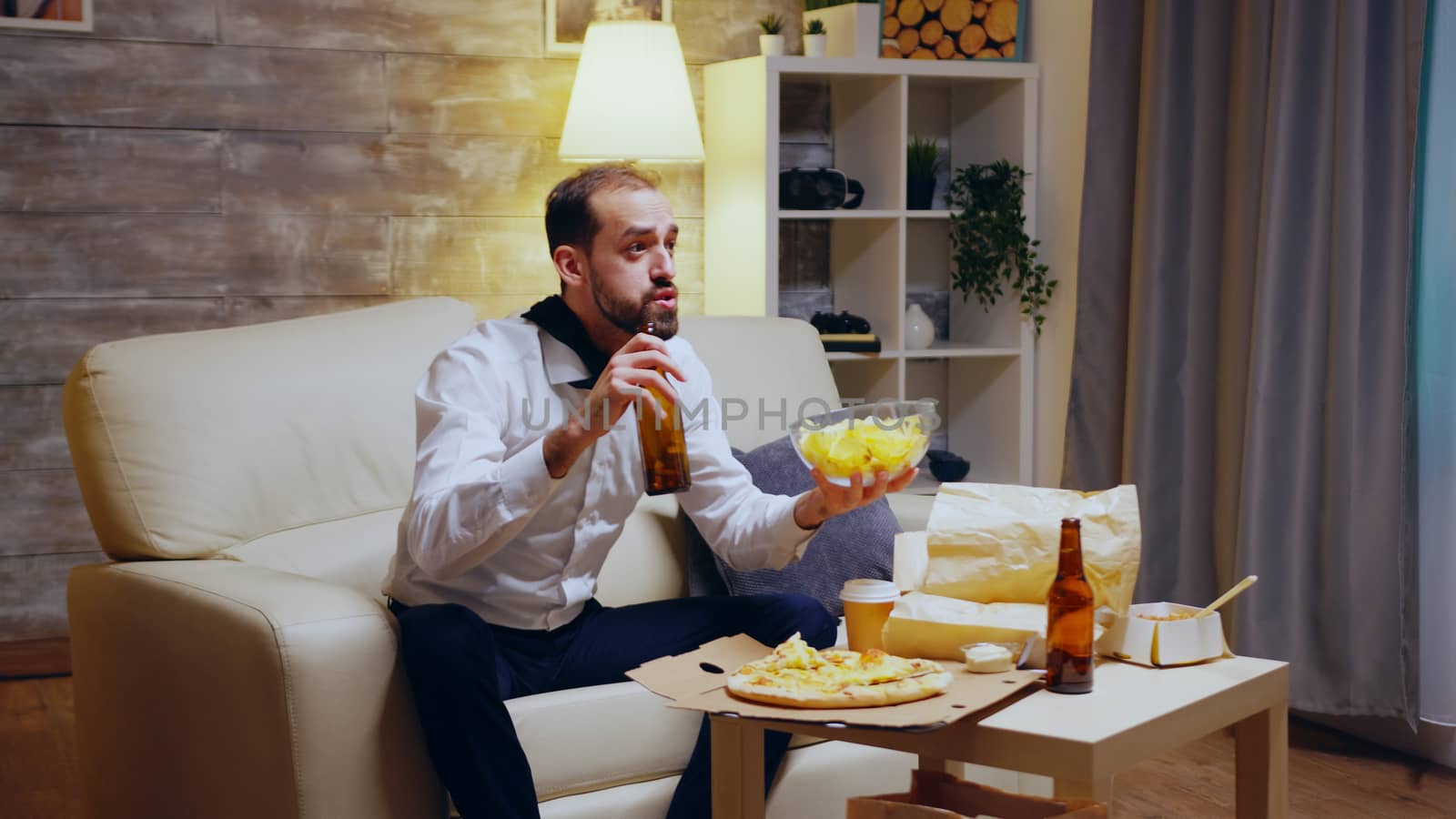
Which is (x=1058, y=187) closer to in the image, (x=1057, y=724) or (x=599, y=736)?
(x=599, y=736)

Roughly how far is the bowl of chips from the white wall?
2107 millimetres

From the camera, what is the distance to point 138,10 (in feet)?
10.8

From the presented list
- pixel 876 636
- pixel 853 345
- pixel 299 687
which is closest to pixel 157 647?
pixel 299 687

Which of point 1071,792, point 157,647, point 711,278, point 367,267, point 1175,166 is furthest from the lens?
point 711,278

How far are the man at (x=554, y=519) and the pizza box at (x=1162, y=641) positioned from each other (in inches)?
14.3

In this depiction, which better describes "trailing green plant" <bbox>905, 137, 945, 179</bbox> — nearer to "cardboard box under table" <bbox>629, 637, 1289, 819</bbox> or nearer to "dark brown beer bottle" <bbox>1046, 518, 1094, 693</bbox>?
"cardboard box under table" <bbox>629, 637, 1289, 819</bbox>

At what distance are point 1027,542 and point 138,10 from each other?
2.63m

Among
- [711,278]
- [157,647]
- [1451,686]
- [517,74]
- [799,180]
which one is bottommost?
[1451,686]

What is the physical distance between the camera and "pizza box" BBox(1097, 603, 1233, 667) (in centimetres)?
158

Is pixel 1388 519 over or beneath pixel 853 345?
beneath

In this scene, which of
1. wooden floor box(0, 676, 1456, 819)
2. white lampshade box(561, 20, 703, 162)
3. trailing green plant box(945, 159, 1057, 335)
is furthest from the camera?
trailing green plant box(945, 159, 1057, 335)

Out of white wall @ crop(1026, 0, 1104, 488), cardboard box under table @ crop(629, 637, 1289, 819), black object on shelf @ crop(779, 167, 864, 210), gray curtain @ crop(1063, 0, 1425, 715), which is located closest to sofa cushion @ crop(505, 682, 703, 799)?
cardboard box under table @ crop(629, 637, 1289, 819)

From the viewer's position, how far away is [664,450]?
5.65 ft

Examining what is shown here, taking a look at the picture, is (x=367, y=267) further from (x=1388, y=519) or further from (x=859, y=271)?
(x=1388, y=519)
